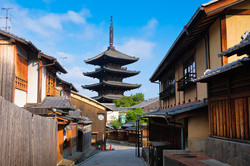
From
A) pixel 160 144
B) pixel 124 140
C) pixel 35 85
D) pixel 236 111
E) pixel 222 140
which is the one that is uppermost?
pixel 35 85

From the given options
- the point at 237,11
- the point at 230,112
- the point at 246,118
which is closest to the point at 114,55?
the point at 237,11

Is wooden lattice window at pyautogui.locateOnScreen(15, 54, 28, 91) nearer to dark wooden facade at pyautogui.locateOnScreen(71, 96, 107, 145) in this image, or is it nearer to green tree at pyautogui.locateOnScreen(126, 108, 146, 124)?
dark wooden facade at pyautogui.locateOnScreen(71, 96, 107, 145)

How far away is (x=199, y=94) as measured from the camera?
1164 cm

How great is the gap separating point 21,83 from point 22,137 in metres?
7.96

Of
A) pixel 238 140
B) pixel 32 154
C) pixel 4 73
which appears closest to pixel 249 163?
pixel 238 140

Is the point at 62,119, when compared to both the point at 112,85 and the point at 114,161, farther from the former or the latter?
the point at 112,85

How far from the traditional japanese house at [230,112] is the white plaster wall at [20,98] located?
9.63m

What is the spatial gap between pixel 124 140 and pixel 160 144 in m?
30.8

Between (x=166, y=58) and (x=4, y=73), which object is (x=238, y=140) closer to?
(x=166, y=58)

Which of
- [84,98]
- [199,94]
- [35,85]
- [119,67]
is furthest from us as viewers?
[119,67]

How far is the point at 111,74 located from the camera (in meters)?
51.0

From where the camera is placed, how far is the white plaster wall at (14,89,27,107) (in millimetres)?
13148

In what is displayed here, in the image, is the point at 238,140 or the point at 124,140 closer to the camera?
the point at 238,140

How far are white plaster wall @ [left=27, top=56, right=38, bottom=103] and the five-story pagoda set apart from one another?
109 ft
